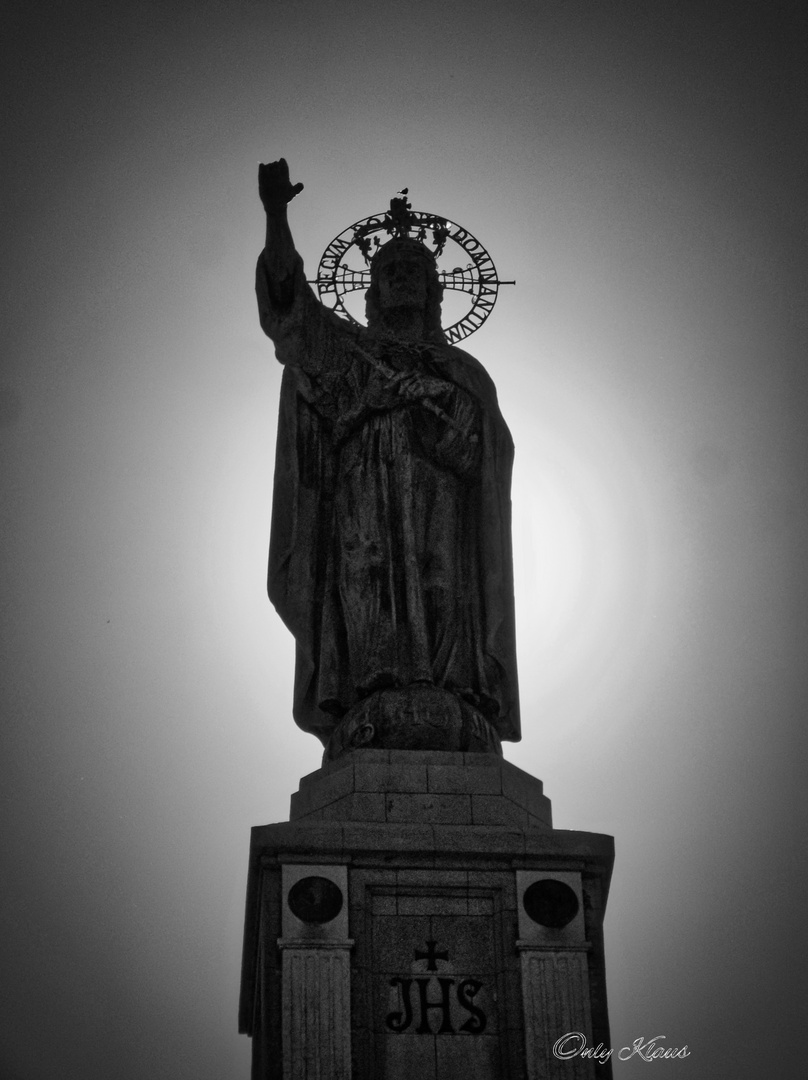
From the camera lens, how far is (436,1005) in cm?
1292

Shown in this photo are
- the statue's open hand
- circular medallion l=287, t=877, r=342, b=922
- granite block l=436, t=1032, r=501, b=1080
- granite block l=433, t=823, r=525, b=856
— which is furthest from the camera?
the statue's open hand

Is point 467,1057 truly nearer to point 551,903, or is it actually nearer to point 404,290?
point 551,903

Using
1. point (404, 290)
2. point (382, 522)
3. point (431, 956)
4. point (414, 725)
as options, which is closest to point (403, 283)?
point (404, 290)

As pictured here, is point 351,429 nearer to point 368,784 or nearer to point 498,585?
point 498,585

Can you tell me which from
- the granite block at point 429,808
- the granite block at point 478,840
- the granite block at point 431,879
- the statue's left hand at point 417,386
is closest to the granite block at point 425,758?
the granite block at point 429,808

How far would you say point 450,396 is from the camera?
16172mm

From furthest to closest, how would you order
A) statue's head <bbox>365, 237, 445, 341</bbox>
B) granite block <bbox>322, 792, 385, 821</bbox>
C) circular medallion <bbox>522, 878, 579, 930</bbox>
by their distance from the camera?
statue's head <bbox>365, 237, 445, 341</bbox>
granite block <bbox>322, 792, 385, 821</bbox>
circular medallion <bbox>522, 878, 579, 930</bbox>

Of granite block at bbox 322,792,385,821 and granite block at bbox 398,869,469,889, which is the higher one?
granite block at bbox 322,792,385,821

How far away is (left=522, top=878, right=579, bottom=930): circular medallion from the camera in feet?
43.6

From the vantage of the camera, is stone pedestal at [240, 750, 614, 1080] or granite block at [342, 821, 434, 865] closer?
stone pedestal at [240, 750, 614, 1080]

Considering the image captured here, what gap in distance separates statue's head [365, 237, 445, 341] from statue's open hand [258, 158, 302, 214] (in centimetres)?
147

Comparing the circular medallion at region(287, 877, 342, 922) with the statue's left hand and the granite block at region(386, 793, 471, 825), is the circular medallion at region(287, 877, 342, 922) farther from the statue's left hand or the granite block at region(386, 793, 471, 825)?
the statue's left hand

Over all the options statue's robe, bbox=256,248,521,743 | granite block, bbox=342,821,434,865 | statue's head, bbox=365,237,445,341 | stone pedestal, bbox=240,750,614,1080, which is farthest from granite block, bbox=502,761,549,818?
statue's head, bbox=365,237,445,341

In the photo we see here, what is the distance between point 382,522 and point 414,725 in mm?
1890
